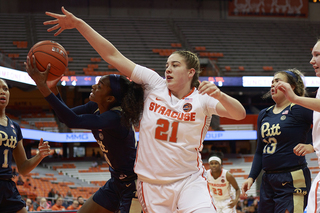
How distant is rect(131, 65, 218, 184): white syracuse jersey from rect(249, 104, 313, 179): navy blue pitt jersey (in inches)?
47.1

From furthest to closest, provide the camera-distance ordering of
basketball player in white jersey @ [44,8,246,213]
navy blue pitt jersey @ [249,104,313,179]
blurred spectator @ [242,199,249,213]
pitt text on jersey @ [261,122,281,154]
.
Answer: blurred spectator @ [242,199,249,213] < pitt text on jersey @ [261,122,281,154] < navy blue pitt jersey @ [249,104,313,179] < basketball player in white jersey @ [44,8,246,213]

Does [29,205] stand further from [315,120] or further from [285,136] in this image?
[315,120]

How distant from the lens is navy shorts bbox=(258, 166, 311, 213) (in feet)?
11.7

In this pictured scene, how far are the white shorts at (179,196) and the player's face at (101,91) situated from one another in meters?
0.92

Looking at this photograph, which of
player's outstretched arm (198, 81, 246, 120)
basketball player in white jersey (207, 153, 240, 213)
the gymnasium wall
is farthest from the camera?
the gymnasium wall

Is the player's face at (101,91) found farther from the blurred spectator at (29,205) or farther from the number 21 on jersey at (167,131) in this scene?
the blurred spectator at (29,205)

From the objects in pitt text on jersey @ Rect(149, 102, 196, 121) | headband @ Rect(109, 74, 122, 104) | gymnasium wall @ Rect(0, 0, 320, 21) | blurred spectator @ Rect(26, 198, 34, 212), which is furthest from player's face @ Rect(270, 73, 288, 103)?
gymnasium wall @ Rect(0, 0, 320, 21)

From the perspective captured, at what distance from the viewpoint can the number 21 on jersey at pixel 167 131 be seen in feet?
9.27

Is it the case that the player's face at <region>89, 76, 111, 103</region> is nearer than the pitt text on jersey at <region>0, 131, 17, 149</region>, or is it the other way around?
the player's face at <region>89, 76, 111, 103</region>

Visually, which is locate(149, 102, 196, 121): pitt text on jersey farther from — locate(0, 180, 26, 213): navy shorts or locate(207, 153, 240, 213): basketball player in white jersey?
locate(207, 153, 240, 213): basketball player in white jersey

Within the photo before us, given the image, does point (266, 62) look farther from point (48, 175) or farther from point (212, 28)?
point (48, 175)

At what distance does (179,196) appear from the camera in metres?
2.80

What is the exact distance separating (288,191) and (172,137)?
160 centimetres

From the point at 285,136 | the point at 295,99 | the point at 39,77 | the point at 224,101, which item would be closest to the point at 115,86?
the point at 39,77
